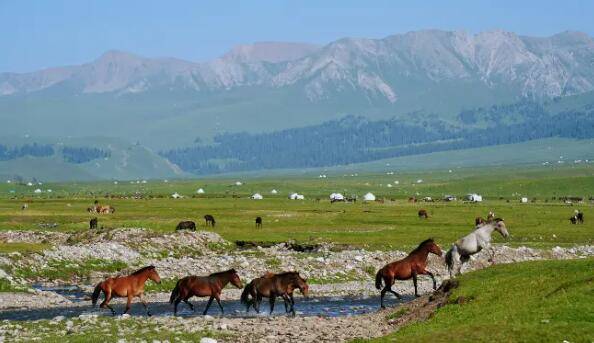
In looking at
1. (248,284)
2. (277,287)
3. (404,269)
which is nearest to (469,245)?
→ (404,269)

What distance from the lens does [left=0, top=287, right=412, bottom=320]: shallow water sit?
35625 millimetres

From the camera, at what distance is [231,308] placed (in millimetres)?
37938

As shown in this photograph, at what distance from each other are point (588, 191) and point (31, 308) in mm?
143080

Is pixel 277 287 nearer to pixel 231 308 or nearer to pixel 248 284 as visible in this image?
pixel 248 284

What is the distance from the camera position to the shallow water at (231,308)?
35625 mm

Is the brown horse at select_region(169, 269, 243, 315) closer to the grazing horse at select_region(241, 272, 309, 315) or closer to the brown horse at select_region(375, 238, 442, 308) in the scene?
the grazing horse at select_region(241, 272, 309, 315)

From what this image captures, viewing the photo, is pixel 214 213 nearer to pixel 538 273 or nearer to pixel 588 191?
pixel 538 273

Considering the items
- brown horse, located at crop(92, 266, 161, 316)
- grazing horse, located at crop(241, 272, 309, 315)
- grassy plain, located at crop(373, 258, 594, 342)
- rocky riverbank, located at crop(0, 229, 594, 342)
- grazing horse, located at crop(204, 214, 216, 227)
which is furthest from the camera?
grazing horse, located at crop(204, 214, 216, 227)

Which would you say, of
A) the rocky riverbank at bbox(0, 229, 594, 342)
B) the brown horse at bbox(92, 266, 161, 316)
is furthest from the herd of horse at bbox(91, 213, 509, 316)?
the rocky riverbank at bbox(0, 229, 594, 342)

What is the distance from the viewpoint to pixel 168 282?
149 feet

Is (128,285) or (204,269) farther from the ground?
(128,285)

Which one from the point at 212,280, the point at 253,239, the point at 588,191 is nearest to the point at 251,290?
the point at 212,280

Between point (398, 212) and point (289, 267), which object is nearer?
point (289, 267)

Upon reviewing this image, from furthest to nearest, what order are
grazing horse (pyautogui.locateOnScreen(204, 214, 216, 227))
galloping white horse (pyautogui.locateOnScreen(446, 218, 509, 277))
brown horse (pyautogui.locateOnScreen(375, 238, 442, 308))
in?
grazing horse (pyautogui.locateOnScreen(204, 214, 216, 227)) < galloping white horse (pyautogui.locateOnScreen(446, 218, 509, 277)) < brown horse (pyautogui.locateOnScreen(375, 238, 442, 308))
